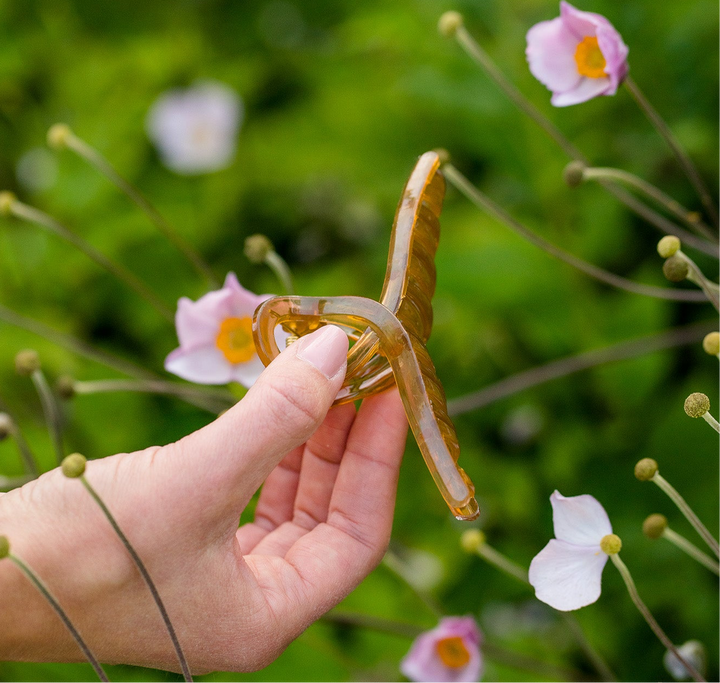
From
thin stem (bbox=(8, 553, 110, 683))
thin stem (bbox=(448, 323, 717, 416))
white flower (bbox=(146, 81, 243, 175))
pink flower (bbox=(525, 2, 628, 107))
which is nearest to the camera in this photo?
thin stem (bbox=(8, 553, 110, 683))

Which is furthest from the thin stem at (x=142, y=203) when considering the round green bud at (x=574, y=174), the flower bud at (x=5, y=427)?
the round green bud at (x=574, y=174)

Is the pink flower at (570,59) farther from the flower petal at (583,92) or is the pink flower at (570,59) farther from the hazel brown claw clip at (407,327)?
the hazel brown claw clip at (407,327)

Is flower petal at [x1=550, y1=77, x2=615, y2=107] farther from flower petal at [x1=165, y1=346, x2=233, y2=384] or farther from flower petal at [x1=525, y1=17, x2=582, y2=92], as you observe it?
flower petal at [x1=165, y1=346, x2=233, y2=384]

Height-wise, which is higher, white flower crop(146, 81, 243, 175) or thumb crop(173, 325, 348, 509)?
thumb crop(173, 325, 348, 509)

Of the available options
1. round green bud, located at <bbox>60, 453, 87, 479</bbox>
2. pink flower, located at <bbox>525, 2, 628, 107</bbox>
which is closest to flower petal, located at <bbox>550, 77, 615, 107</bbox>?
pink flower, located at <bbox>525, 2, 628, 107</bbox>

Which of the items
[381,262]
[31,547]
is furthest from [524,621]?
[31,547]

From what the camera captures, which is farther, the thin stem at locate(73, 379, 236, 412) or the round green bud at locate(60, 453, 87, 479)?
the thin stem at locate(73, 379, 236, 412)

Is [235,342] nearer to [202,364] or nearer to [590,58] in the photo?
[202,364]
